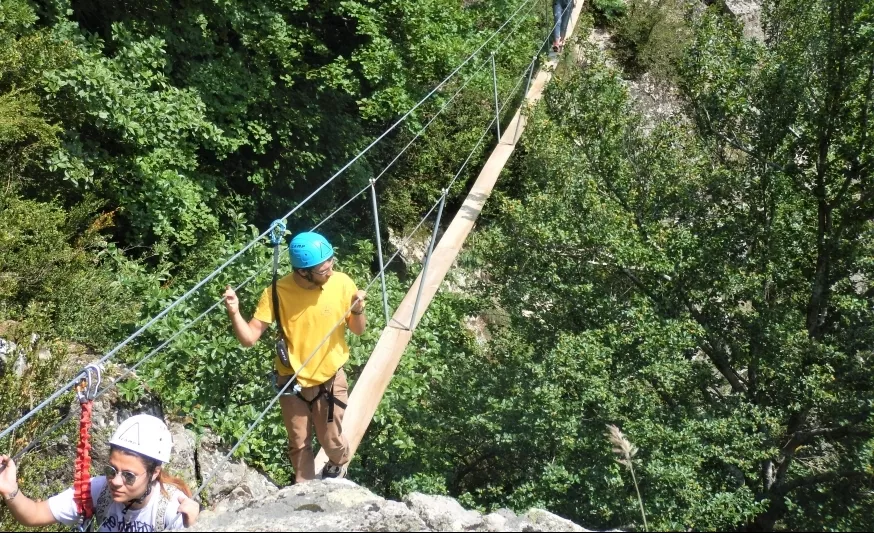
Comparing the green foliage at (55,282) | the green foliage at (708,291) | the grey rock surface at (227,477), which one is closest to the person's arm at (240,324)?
the grey rock surface at (227,477)

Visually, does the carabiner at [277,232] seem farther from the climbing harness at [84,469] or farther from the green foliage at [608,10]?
the green foliage at [608,10]

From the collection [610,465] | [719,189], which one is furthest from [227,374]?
[719,189]

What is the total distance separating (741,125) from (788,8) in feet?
4.02

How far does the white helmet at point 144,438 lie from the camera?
8.92 feet

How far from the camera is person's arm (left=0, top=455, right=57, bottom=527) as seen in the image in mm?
2711

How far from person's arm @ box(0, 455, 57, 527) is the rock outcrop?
0.54 m

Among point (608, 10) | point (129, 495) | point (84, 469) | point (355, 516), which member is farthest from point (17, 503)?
point (608, 10)

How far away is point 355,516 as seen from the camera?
2662mm

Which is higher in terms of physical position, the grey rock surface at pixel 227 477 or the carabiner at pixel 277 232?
the carabiner at pixel 277 232

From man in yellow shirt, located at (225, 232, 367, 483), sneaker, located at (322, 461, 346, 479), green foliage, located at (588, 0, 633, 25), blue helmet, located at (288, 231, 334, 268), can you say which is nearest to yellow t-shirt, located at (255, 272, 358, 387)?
man in yellow shirt, located at (225, 232, 367, 483)

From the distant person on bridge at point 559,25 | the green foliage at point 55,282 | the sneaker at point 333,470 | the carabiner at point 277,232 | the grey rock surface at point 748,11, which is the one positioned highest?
the grey rock surface at point 748,11

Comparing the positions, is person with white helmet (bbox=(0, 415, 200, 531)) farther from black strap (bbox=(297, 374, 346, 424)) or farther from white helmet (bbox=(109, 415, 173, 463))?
black strap (bbox=(297, 374, 346, 424))

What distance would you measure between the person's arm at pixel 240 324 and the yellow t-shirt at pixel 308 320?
5 centimetres

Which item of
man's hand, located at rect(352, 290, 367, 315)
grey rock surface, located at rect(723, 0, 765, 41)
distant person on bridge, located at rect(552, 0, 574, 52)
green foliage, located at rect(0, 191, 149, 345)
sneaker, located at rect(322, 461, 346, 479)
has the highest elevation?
grey rock surface, located at rect(723, 0, 765, 41)
